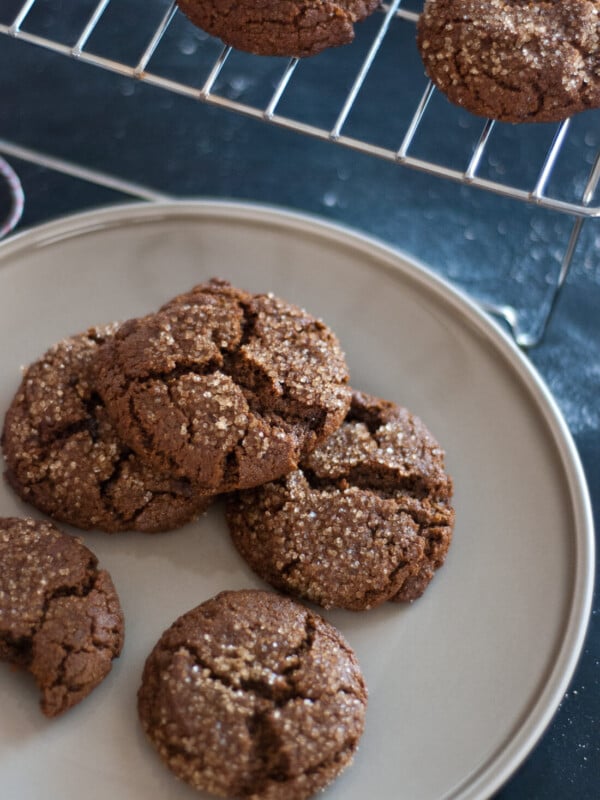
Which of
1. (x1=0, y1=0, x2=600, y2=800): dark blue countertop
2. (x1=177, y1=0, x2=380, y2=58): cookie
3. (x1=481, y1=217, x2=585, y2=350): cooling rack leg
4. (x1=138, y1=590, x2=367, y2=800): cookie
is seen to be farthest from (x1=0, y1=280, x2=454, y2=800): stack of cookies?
(x1=0, y1=0, x2=600, y2=800): dark blue countertop

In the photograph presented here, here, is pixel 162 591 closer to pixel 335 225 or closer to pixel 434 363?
pixel 434 363

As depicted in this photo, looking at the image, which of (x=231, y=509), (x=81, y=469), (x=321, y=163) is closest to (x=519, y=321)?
(x=321, y=163)

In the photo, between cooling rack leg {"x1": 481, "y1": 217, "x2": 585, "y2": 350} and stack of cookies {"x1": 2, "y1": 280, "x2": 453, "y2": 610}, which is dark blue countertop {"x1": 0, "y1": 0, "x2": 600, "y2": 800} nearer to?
cooling rack leg {"x1": 481, "y1": 217, "x2": 585, "y2": 350}

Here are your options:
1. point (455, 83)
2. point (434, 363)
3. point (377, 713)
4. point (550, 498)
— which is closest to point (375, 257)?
point (434, 363)

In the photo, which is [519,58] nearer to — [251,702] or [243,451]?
[243,451]

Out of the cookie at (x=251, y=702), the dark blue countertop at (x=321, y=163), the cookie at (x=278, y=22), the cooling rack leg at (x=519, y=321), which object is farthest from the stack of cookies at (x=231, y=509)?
the dark blue countertop at (x=321, y=163)

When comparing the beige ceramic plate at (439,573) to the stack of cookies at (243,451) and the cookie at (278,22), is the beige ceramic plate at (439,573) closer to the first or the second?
the stack of cookies at (243,451)

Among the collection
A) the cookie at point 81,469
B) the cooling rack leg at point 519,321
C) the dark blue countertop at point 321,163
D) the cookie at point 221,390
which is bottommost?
the cookie at point 81,469
